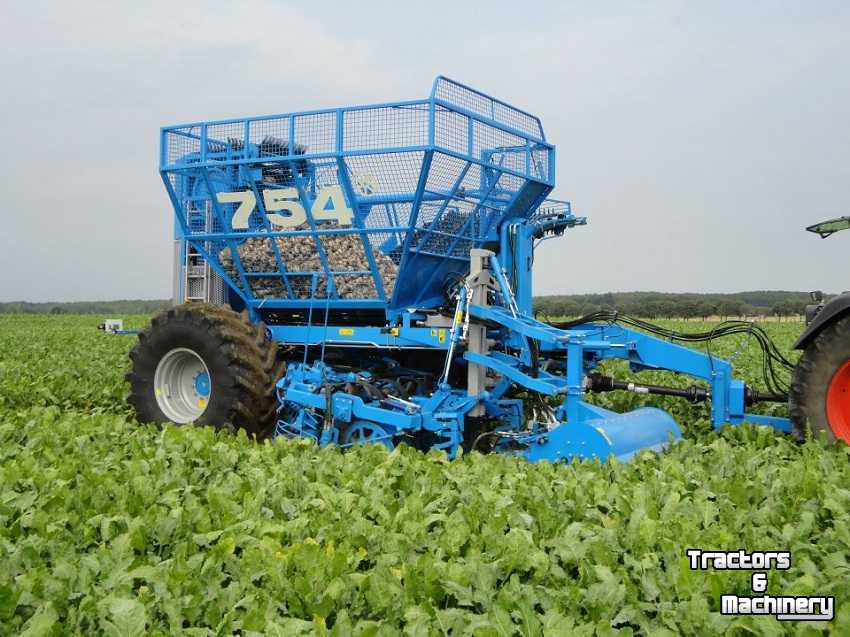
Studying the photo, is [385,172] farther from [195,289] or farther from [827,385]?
[827,385]

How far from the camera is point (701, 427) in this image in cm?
718

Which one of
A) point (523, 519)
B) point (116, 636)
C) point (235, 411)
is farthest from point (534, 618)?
point (235, 411)

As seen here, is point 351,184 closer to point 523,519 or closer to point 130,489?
point 130,489

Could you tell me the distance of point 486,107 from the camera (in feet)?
23.2

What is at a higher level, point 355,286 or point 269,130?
point 269,130

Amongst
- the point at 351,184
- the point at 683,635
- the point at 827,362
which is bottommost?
the point at 683,635

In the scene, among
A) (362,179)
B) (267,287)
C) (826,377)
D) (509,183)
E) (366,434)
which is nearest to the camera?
(826,377)

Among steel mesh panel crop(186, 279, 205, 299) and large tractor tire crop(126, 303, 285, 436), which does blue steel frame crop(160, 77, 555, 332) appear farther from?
large tractor tire crop(126, 303, 285, 436)

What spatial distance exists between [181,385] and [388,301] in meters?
2.12

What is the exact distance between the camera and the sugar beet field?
3.01m

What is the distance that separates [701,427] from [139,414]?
5004 millimetres

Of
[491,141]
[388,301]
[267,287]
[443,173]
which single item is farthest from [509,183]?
[267,287]

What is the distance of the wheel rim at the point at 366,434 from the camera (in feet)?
22.0

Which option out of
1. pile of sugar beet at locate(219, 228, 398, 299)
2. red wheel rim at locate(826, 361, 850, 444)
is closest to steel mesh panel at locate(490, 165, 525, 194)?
pile of sugar beet at locate(219, 228, 398, 299)
